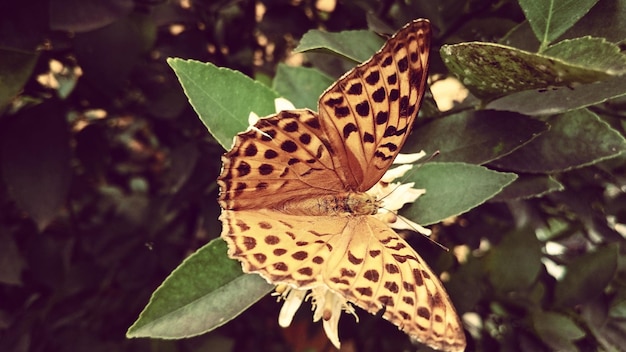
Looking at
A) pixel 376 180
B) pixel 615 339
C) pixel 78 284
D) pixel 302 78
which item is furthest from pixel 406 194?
pixel 78 284

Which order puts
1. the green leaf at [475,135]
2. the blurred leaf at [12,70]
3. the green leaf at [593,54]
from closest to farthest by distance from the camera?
the green leaf at [593,54]
the green leaf at [475,135]
the blurred leaf at [12,70]

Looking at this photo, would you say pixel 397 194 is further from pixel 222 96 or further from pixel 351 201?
pixel 222 96

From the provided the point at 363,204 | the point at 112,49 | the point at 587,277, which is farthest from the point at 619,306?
the point at 112,49

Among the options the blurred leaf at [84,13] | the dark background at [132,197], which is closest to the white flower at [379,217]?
the dark background at [132,197]

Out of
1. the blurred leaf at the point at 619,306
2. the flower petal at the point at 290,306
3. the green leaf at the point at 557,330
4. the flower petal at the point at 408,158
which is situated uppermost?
the flower petal at the point at 408,158

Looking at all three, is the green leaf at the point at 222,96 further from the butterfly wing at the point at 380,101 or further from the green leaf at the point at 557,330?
the green leaf at the point at 557,330

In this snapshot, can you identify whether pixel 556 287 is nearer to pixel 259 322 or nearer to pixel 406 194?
pixel 406 194

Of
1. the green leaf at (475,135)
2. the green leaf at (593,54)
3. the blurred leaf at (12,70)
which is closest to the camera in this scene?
the green leaf at (593,54)

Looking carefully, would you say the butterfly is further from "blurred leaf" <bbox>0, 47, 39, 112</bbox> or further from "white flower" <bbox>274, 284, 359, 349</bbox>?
"blurred leaf" <bbox>0, 47, 39, 112</bbox>
